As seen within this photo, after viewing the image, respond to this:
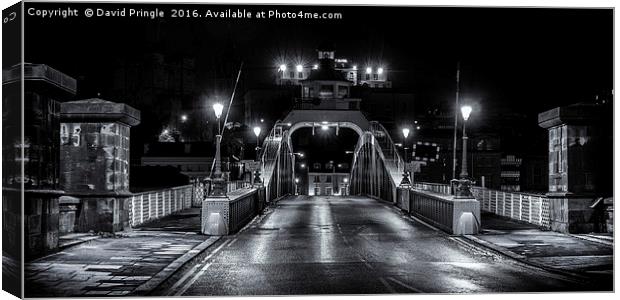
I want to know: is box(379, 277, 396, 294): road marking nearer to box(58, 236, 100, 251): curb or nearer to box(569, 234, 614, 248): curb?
box(58, 236, 100, 251): curb

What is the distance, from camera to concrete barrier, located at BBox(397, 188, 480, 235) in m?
21.8

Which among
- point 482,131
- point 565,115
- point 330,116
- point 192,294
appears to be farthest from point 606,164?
point 482,131

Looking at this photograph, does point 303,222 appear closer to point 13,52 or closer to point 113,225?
point 113,225

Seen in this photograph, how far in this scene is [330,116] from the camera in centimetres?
9756

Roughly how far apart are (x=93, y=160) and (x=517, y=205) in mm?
16829

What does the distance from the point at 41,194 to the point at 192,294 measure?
5026 millimetres

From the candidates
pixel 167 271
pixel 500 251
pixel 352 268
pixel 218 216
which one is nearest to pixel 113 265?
pixel 167 271

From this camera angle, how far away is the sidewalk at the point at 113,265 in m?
11.8

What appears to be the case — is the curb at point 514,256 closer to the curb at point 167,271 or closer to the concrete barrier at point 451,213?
the concrete barrier at point 451,213

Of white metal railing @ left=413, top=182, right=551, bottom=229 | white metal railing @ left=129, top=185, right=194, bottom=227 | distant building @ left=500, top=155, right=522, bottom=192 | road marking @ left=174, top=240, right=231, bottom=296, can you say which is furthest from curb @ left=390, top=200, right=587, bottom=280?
distant building @ left=500, top=155, right=522, bottom=192

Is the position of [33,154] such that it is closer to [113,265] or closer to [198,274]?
[113,265]

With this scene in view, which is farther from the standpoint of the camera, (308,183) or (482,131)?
(308,183)

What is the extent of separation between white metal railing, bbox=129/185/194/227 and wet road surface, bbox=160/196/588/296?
4536mm

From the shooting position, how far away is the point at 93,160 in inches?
811
